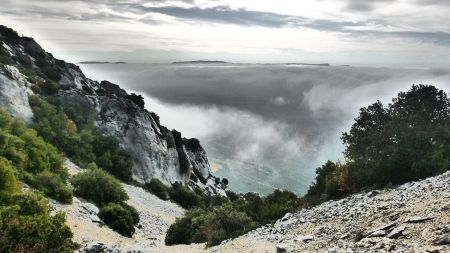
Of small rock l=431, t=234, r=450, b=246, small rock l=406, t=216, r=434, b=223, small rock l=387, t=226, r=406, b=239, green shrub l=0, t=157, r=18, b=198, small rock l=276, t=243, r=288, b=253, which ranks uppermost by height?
small rock l=431, t=234, r=450, b=246

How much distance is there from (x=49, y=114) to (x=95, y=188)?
92.9 feet

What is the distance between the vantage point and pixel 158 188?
7462cm

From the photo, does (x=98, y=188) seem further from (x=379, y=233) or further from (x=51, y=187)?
(x=379, y=233)

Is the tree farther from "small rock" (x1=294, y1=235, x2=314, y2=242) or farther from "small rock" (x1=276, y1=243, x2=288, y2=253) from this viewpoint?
"small rock" (x1=276, y1=243, x2=288, y2=253)

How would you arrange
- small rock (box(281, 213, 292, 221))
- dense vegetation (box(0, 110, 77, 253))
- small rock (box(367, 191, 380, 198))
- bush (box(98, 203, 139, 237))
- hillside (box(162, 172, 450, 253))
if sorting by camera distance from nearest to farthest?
hillside (box(162, 172, 450, 253)), dense vegetation (box(0, 110, 77, 253)), small rock (box(367, 191, 380, 198)), small rock (box(281, 213, 292, 221)), bush (box(98, 203, 139, 237))

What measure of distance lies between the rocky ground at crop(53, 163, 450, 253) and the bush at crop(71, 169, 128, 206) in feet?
40.2

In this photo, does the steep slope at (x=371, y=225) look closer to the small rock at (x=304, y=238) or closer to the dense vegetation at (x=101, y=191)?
the small rock at (x=304, y=238)

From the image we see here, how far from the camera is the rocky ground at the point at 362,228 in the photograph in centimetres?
1638

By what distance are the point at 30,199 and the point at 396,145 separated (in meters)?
24.7

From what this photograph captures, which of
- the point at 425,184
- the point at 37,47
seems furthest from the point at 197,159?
the point at 425,184

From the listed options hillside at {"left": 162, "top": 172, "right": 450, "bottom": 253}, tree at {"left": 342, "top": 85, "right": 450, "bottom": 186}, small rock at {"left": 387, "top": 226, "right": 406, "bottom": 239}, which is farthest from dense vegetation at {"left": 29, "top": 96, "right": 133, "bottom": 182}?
small rock at {"left": 387, "top": 226, "right": 406, "bottom": 239}

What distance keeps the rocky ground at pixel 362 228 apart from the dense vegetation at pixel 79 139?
3645cm

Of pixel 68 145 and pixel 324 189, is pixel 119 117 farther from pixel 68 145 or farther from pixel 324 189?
pixel 324 189

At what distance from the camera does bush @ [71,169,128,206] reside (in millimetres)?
46438
